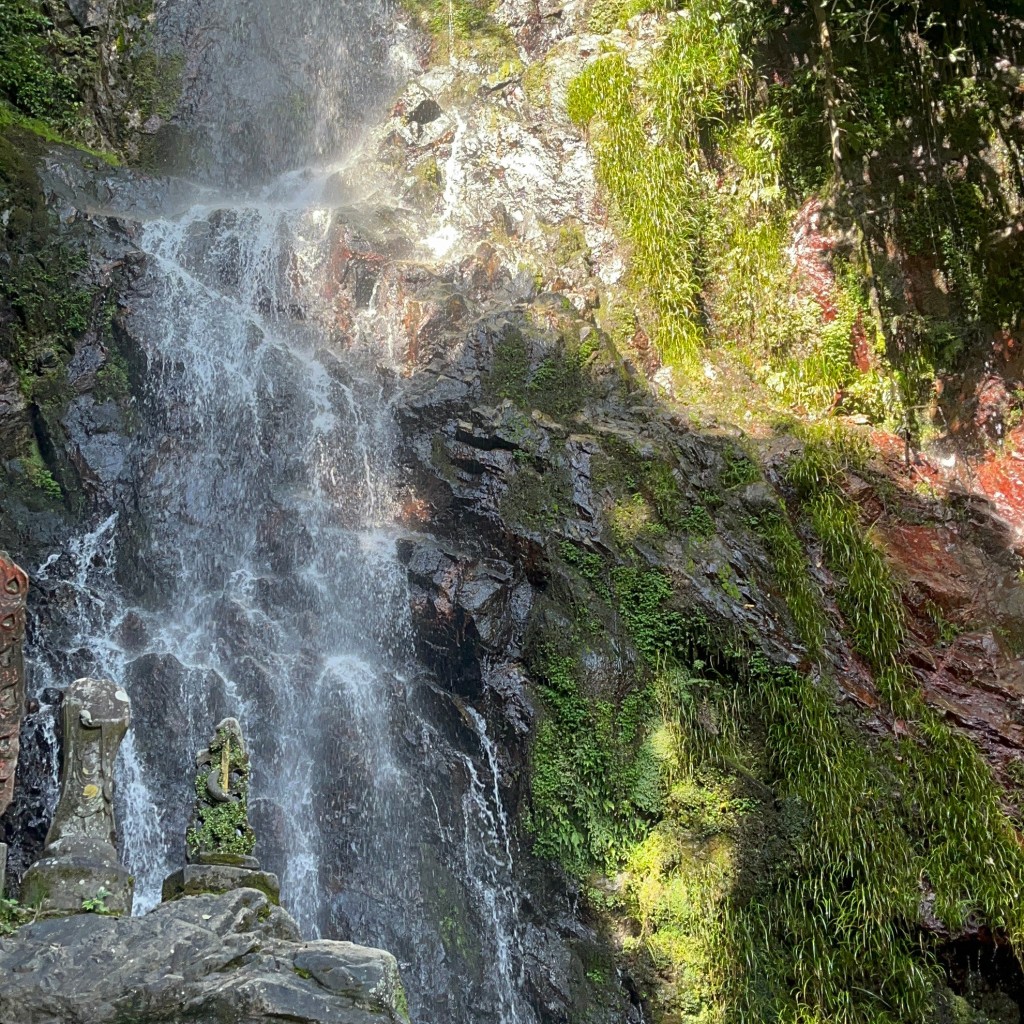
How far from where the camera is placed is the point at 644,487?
10.6 meters

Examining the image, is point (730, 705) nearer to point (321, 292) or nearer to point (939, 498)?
point (939, 498)

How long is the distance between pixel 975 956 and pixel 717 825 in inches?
94.7

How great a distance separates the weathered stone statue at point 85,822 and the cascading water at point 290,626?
2.84 meters

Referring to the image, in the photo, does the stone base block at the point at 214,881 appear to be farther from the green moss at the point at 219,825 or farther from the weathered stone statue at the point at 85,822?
the weathered stone statue at the point at 85,822

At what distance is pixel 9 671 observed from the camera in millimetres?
5711

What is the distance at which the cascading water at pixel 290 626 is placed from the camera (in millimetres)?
9297

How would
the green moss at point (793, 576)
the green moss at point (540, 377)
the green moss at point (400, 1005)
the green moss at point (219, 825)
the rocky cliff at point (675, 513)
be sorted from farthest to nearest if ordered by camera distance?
the green moss at point (540, 377) → the green moss at point (793, 576) → the rocky cliff at point (675, 513) → the green moss at point (219, 825) → the green moss at point (400, 1005)

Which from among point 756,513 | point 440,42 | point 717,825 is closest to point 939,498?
point 756,513

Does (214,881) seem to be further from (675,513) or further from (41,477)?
(41,477)

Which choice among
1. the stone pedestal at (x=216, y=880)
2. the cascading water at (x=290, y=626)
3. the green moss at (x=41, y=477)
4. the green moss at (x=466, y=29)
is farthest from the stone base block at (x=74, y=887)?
the green moss at (x=466, y=29)

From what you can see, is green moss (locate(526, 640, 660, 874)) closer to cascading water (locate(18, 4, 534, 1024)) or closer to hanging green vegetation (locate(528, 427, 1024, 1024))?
hanging green vegetation (locate(528, 427, 1024, 1024))

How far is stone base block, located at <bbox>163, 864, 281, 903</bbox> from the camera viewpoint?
20.3ft

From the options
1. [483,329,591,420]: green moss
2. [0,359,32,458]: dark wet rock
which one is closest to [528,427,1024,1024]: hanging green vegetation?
[483,329,591,420]: green moss

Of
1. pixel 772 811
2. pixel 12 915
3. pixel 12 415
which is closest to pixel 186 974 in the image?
pixel 12 915
